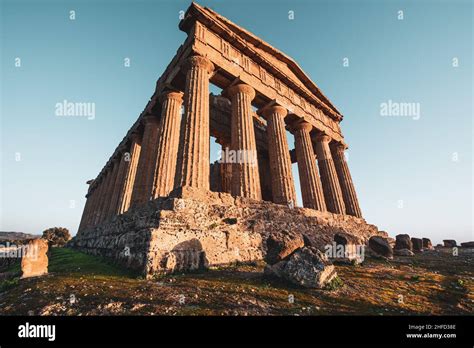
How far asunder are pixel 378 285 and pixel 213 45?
58.0 ft

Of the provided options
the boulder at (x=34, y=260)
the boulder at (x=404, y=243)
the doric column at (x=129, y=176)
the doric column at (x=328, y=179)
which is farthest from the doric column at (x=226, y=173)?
the boulder at (x=34, y=260)

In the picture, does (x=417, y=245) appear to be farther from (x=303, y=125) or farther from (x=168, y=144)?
(x=168, y=144)

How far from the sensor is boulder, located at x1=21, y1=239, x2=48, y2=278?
7027mm

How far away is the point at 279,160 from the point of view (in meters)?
17.2

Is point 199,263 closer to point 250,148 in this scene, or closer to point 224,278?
point 224,278

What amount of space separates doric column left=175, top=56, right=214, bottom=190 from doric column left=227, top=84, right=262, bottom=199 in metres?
2.61

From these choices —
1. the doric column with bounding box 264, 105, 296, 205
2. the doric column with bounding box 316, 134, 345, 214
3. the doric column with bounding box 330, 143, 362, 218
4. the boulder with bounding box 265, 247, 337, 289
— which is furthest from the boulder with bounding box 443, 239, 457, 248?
the boulder with bounding box 265, 247, 337, 289

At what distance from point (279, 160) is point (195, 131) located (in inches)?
300

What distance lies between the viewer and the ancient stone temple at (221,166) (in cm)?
816

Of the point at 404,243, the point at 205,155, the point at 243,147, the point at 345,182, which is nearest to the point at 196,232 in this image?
the point at 205,155

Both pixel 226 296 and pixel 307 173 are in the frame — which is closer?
pixel 226 296

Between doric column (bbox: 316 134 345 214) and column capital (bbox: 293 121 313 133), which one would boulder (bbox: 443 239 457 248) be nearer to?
doric column (bbox: 316 134 345 214)

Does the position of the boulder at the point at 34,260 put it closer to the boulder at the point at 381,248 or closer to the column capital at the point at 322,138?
the boulder at the point at 381,248
